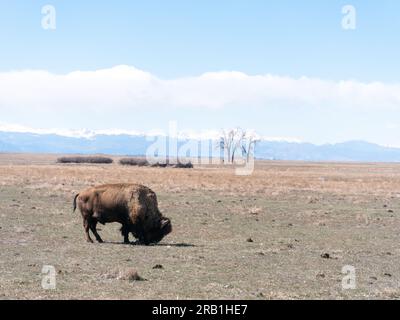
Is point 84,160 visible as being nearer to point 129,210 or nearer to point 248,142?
point 248,142

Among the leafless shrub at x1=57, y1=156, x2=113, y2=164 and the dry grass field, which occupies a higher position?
the leafless shrub at x1=57, y1=156, x2=113, y2=164

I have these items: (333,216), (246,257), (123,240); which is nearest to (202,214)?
(333,216)

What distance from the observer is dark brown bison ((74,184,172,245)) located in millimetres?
20312

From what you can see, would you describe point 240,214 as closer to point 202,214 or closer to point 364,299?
point 202,214

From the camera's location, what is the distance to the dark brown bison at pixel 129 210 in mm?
20312

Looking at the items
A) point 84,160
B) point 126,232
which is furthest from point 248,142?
point 126,232

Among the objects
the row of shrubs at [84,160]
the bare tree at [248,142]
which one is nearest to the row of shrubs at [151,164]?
the row of shrubs at [84,160]

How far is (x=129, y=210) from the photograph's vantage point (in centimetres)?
2031

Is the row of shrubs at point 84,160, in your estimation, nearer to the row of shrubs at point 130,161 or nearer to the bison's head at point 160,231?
the row of shrubs at point 130,161

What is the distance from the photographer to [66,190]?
44.6 metres

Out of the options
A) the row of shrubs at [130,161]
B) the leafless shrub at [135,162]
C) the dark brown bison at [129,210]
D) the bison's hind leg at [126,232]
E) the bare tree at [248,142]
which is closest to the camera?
the dark brown bison at [129,210]

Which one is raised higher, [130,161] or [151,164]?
[130,161]

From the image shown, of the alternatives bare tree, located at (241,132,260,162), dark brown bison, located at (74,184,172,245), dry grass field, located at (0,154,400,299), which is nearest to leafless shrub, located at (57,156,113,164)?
bare tree, located at (241,132,260,162)

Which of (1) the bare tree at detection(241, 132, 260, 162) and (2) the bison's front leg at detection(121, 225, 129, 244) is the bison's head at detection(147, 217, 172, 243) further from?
(1) the bare tree at detection(241, 132, 260, 162)
